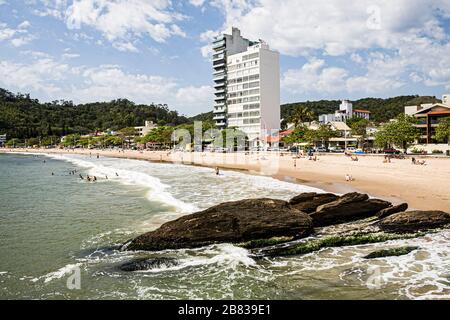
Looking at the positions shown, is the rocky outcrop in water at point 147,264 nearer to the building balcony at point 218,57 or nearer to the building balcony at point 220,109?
the building balcony at point 220,109

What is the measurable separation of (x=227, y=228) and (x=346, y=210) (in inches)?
231

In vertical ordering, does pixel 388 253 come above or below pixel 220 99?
below

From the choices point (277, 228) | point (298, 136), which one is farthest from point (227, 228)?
point (298, 136)

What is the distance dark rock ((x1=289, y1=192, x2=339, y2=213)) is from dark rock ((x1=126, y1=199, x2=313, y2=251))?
2129 millimetres

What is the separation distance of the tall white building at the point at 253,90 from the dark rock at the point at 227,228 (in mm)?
88158

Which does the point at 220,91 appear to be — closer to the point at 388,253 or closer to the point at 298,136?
the point at 298,136

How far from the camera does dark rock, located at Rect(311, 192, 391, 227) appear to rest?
14.9 meters

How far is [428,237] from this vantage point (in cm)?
1298

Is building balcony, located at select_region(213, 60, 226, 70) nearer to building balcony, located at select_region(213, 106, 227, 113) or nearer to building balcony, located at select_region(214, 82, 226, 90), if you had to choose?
building balcony, located at select_region(214, 82, 226, 90)

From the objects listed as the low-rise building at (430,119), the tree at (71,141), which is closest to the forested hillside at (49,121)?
the tree at (71,141)

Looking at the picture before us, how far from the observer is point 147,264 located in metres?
10.9

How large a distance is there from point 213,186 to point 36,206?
1342 centimetres
